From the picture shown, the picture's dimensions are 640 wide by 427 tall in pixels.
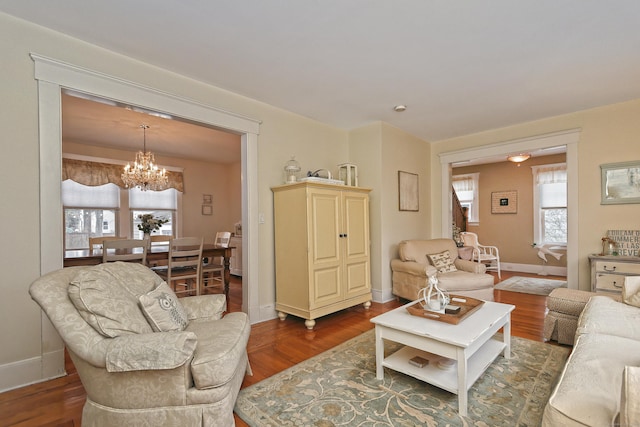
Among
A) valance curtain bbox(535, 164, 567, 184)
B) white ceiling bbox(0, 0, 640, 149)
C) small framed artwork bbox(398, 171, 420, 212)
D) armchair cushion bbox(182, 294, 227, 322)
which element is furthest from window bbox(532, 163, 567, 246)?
armchair cushion bbox(182, 294, 227, 322)

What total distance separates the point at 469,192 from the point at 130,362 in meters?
7.47

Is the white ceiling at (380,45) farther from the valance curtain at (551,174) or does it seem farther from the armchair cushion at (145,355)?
the valance curtain at (551,174)

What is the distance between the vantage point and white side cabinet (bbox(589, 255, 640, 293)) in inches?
131

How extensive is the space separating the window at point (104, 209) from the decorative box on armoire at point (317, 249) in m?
3.65

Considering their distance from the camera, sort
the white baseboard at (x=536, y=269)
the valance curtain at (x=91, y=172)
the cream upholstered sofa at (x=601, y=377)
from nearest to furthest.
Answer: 1. the cream upholstered sofa at (x=601, y=377)
2. the valance curtain at (x=91, y=172)
3. the white baseboard at (x=536, y=269)

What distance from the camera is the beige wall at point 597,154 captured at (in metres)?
3.65

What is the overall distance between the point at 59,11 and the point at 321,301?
10.5ft

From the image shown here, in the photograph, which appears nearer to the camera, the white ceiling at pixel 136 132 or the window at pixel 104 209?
the white ceiling at pixel 136 132

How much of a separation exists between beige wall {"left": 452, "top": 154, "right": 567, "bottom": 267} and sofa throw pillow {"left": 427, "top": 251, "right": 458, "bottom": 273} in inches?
132

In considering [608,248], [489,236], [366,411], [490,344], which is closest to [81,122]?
[366,411]

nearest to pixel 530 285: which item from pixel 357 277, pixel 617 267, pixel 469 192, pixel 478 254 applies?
pixel 478 254

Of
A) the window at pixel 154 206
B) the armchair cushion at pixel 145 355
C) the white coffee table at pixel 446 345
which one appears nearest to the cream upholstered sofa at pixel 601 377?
the white coffee table at pixel 446 345

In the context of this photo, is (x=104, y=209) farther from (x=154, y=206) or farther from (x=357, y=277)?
(x=357, y=277)

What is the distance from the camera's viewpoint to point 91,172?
17.2 ft
